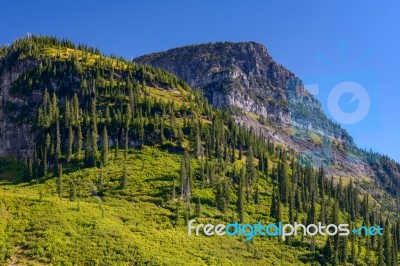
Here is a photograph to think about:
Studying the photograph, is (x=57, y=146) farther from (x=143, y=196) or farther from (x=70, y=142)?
(x=143, y=196)

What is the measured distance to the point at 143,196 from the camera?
5202 inches

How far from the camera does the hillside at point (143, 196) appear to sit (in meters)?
91.6

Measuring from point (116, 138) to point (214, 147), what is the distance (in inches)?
1505

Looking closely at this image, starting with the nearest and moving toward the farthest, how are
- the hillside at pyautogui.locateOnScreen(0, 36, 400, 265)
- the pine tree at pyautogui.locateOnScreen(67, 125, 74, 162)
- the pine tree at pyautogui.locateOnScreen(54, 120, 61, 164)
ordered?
the hillside at pyautogui.locateOnScreen(0, 36, 400, 265)
the pine tree at pyautogui.locateOnScreen(54, 120, 61, 164)
the pine tree at pyautogui.locateOnScreen(67, 125, 74, 162)

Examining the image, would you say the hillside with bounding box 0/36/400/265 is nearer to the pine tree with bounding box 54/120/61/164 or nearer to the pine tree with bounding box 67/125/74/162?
the pine tree with bounding box 67/125/74/162

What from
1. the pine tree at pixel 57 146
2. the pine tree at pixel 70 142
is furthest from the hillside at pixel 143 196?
the pine tree at pixel 57 146

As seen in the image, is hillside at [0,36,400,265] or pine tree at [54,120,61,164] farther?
pine tree at [54,120,61,164]

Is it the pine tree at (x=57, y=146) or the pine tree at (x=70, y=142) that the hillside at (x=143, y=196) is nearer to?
the pine tree at (x=70, y=142)

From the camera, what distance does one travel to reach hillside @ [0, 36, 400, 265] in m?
91.6

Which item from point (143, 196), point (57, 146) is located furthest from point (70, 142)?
point (143, 196)

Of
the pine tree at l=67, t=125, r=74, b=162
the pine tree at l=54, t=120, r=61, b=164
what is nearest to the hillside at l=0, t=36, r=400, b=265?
the pine tree at l=67, t=125, r=74, b=162

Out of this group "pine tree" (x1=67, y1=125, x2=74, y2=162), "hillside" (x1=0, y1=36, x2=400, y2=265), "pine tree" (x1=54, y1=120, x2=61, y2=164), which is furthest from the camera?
"pine tree" (x1=67, y1=125, x2=74, y2=162)

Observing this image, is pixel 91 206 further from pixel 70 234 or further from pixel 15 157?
pixel 15 157

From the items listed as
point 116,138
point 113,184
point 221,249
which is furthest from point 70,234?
point 116,138
